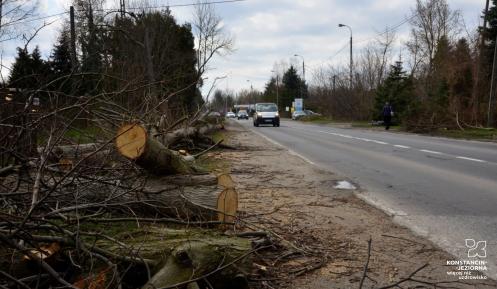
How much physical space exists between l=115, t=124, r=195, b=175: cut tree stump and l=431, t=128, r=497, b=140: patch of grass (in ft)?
66.7

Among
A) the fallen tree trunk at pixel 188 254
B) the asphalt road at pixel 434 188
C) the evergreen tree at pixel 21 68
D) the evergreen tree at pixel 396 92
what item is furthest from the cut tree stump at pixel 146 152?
the evergreen tree at pixel 396 92

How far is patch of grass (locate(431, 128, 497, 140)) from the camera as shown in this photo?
23.0 meters

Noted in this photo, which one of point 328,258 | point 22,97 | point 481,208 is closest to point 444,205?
point 481,208

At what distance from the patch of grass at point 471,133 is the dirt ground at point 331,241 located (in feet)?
53.6

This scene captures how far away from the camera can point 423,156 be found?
14.1 meters

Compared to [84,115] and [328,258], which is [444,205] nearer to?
[328,258]

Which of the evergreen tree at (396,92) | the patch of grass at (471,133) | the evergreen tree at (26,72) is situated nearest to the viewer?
the evergreen tree at (26,72)

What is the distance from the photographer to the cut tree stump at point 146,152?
15.4 ft

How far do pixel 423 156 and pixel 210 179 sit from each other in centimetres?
1019

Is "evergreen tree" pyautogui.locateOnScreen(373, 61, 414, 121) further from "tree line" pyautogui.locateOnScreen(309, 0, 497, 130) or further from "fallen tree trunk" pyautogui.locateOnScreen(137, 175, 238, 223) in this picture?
"fallen tree trunk" pyautogui.locateOnScreen(137, 175, 238, 223)

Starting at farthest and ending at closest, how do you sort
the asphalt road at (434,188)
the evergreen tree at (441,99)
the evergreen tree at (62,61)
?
the evergreen tree at (441,99) < the evergreen tree at (62,61) < the asphalt road at (434,188)

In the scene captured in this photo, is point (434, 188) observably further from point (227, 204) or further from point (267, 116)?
point (267, 116)

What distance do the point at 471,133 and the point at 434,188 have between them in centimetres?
1790

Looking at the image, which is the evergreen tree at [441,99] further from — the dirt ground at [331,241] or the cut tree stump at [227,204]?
the cut tree stump at [227,204]
